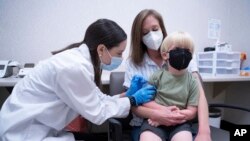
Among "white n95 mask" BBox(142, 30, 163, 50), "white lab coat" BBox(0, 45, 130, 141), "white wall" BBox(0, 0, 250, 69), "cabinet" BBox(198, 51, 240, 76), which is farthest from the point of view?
"cabinet" BBox(198, 51, 240, 76)

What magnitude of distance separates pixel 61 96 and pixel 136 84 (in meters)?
0.48

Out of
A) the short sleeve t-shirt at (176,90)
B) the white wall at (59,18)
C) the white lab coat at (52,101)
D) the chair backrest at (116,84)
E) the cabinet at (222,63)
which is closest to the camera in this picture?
the white lab coat at (52,101)

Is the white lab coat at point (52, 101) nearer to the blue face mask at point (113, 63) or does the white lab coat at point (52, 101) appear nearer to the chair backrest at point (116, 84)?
the blue face mask at point (113, 63)

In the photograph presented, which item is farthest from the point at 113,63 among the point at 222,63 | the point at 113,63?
the point at 222,63

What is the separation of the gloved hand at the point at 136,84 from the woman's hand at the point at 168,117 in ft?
0.68

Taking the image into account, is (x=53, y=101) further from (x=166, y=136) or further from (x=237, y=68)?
(x=237, y=68)

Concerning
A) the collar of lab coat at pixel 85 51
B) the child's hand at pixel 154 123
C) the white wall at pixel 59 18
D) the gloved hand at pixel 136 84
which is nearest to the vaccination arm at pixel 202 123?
the child's hand at pixel 154 123

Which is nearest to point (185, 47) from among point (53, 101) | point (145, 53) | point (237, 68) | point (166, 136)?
point (145, 53)

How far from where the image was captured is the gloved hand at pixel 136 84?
4.22 ft

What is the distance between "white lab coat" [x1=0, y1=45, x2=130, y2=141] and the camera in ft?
3.29

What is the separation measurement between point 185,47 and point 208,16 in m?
1.59

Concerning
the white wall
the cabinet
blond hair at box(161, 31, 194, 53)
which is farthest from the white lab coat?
the cabinet

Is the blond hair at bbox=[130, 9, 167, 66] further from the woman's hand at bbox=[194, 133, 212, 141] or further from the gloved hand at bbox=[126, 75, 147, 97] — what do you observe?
the woman's hand at bbox=[194, 133, 212, 141]

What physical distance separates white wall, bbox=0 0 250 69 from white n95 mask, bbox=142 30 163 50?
3.05 feet
